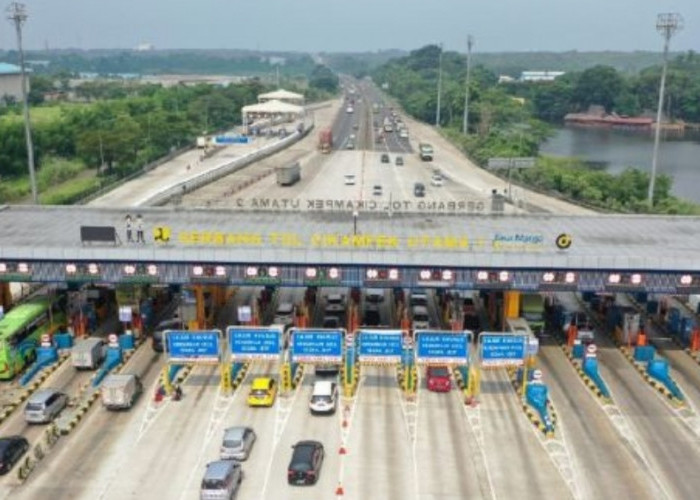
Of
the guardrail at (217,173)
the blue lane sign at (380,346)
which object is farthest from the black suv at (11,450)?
the guardrail at (217,173)

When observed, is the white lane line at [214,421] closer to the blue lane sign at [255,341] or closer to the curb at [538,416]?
the blue lane sign at [255,341]

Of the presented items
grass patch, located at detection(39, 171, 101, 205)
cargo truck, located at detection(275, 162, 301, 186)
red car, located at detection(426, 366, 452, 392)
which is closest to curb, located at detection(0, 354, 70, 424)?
red car, located at detection(426, 366, 452, 392)

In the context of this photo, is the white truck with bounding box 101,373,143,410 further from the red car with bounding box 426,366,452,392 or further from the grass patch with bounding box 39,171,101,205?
the grass patch with bounding box 39,171,101,205

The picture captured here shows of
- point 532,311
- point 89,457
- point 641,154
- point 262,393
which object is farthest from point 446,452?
point 641,154

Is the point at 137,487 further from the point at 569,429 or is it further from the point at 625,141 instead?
the point at 625,141

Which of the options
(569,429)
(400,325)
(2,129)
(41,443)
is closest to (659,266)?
(569,429)

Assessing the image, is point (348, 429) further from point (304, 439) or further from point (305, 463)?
point (305, 463)
